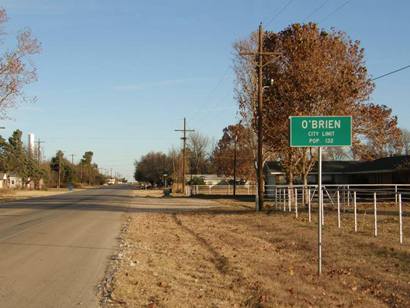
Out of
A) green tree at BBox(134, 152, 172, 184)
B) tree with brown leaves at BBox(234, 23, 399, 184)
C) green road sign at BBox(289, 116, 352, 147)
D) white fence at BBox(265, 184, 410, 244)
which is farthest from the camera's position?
green tree at BBox(134, 152, 172, 184)

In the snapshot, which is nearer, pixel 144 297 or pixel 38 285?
pixel 144 297

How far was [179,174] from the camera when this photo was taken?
105m

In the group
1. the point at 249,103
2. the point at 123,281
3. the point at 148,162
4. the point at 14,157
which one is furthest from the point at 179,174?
the point at 123,281

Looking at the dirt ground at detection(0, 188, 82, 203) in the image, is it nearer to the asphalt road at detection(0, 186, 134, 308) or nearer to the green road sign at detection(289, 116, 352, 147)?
the asphalt road at detection(0, 186, 134, 308)

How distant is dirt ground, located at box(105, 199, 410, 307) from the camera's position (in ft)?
26.5

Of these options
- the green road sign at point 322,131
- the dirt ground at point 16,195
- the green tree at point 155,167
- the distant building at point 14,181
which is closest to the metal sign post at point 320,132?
the green road sign at point 322,131

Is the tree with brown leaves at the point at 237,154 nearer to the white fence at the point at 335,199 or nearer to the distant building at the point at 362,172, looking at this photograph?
the distant building at the point at 362,172

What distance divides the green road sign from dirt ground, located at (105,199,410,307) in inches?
93.1

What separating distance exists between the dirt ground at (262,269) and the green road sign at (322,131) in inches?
93.1

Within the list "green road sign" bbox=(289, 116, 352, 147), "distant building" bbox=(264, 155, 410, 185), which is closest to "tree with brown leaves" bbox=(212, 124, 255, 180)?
"distant building" bbox=(264, 155, 410, 185)

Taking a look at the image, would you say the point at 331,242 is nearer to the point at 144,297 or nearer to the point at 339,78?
the point at 144,297

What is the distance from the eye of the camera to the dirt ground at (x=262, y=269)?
8078 millimetres

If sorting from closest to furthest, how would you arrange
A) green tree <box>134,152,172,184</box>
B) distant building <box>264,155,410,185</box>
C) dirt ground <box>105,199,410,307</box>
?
dirt ground <box>105,199,410,307</box> < distant building <box>264,155,410,185</box> < green tree <box>134,152,172,184</box>

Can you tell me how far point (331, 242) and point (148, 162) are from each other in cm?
13120
